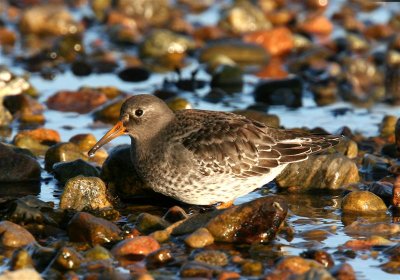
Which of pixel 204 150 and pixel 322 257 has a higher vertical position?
pixel 204 150

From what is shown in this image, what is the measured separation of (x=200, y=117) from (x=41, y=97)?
19.2 ft

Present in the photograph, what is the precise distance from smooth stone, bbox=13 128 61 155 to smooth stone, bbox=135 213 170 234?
10.9 ft

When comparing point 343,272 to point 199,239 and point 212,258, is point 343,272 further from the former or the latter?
point 199,239

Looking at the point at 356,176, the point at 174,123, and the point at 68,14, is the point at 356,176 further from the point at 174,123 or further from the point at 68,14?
the point at 68,14

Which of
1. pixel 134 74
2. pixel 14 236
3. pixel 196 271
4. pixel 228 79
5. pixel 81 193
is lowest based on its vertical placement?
pixel 196 271

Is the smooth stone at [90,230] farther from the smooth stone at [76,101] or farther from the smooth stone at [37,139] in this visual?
the smooth stone at [76,101]

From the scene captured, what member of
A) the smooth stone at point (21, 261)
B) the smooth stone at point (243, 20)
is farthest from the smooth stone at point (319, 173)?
the smooth stone at point (243, 20)

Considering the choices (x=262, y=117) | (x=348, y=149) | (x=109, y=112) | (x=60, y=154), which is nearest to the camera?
(x=60, y=154)

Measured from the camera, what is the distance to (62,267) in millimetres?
7887

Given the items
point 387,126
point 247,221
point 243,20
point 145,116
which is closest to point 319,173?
point 247,221

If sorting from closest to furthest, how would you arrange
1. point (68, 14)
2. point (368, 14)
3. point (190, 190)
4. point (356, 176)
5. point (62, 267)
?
point (62, 267) → point (190, 190) → point (356, 176) → point (68, 14) → point (368, 14)

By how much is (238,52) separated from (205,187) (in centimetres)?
828

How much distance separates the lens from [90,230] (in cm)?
855

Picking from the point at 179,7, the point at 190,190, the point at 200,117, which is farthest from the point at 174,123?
the point at 179,7
